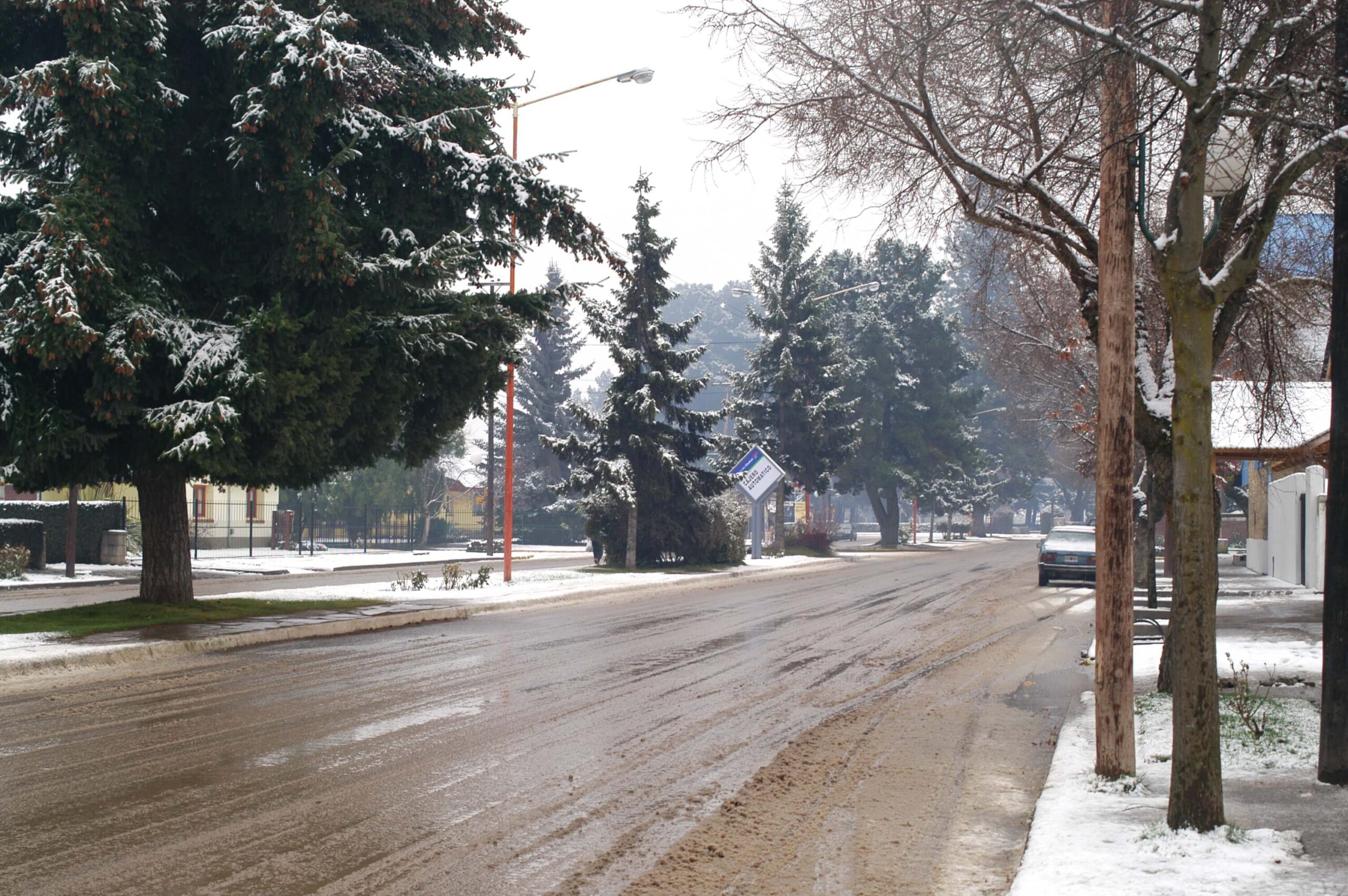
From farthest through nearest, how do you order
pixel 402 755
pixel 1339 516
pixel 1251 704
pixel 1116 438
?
pixel 1251 704, pixel 402 755, pixel 1116 438, pixel 1339 516

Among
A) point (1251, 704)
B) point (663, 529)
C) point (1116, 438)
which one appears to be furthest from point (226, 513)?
point (1116, 438)

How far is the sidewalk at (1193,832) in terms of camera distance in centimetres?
551

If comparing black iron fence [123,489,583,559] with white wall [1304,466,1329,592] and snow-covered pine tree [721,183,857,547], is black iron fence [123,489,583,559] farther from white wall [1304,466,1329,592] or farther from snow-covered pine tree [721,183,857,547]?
white wall [1304,466,1329,592]

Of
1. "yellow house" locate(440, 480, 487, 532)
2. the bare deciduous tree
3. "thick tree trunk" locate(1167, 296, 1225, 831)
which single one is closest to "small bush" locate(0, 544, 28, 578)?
the bare deciduous tree

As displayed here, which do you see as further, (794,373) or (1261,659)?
(794,373)

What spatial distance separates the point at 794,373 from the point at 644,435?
18.4m

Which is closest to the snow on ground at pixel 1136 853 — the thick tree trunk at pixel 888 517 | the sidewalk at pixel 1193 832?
the sidewalk at pixel 1193 832

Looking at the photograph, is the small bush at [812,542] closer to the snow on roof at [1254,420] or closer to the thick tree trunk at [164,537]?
the snow on roof at [1254,420]

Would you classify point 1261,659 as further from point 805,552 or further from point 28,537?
point 805,552

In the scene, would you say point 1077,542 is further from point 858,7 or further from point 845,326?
point 845,326

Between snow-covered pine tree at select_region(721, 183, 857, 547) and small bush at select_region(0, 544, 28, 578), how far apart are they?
1182 inches

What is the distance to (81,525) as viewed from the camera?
33.7 m

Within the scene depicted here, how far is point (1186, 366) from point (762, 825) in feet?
11.2

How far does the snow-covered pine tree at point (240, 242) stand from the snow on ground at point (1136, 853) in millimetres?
12053
